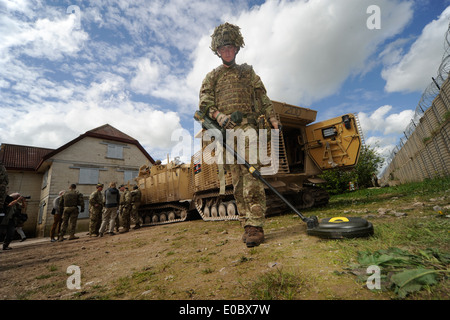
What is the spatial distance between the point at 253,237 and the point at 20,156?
91.2ft

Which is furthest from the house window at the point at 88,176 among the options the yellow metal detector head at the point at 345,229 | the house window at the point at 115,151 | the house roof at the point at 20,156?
the yellow metal detector head at the point at 345,229

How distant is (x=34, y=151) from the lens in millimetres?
22234

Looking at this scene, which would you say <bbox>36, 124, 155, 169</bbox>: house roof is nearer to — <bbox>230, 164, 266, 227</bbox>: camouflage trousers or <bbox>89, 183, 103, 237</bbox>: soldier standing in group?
<bbox>89, 183, 103, 237</bbox>: soldier standing in group

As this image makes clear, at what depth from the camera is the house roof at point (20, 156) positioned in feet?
63.8

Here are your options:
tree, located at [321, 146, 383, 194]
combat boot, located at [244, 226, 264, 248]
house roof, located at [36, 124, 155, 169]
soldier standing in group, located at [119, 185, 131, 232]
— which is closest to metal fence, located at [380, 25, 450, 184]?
tree, located at [321, 146, 383, 194]

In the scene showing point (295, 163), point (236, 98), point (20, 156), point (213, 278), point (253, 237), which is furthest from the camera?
point (20, 156)

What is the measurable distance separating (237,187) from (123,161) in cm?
2183

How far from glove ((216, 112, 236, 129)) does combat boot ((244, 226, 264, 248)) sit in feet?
4.70

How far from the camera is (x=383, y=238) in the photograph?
1.89 m

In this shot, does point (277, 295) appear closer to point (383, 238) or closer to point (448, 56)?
point (383, 238)

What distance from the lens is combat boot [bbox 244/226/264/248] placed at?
244cm

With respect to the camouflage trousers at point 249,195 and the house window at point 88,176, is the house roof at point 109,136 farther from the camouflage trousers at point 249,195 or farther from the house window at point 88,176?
the camouflage trousers at point 249,195

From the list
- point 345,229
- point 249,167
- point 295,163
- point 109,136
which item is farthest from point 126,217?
point 109,136

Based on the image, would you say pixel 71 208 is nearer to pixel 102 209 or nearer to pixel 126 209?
pixel 102 209
